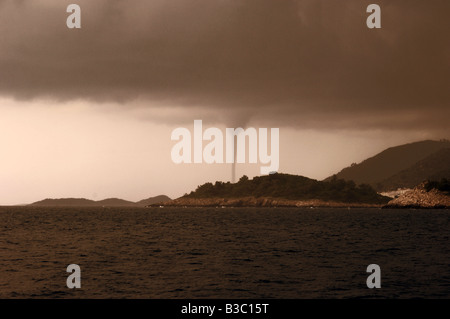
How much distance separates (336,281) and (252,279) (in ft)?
22.7

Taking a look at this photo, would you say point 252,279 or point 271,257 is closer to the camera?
point 252,279

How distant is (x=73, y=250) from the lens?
64375 mm
